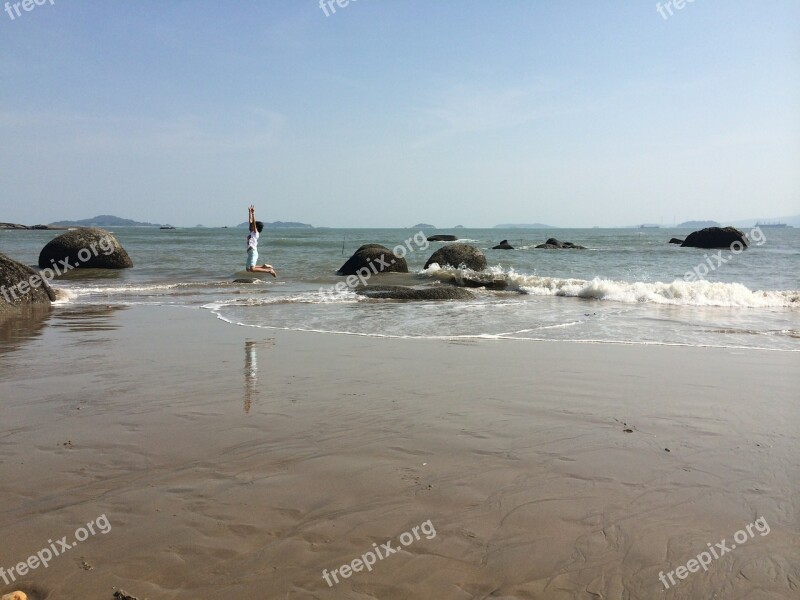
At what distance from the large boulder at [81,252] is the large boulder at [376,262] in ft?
31.2

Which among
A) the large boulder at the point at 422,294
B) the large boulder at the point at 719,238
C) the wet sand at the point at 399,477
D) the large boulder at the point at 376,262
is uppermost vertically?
the large boulder at the point at 719,238

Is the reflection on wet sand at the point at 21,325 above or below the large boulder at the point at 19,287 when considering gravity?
below

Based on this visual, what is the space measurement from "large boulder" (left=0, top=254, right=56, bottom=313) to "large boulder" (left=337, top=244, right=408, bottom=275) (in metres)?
10.6

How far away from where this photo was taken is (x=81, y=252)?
2283 centimetres

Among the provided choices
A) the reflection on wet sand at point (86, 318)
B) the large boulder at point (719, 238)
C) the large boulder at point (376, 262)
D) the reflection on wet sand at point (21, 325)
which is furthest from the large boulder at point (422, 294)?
the large boulder at point (719, 238)

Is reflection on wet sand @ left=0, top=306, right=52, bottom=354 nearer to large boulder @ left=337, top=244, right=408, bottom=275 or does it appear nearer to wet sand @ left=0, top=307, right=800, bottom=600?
wet sand @ left=0, top=307, right=800, bottom=600

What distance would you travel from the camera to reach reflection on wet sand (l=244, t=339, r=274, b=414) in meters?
5.22

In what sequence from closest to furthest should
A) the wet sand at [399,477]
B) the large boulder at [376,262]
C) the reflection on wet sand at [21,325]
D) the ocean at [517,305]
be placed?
the wet sand at [399,477] → the reflection on wet sand at [21,325] → the ocean at [517,305] → the large boulder at [376,262]

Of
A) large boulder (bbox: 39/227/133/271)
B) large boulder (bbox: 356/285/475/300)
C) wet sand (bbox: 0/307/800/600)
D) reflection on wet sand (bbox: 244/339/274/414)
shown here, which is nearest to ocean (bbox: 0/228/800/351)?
large boulder (bbox: 356/285/475/300)

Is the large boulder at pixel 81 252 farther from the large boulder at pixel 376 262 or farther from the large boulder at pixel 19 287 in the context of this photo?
the large boulder at pixel 19 287

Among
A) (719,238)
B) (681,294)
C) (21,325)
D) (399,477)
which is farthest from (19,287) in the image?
(719,238)

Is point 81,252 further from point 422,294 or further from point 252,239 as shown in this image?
point 422,294

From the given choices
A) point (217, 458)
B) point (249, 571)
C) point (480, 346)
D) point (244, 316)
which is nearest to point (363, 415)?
point (217, 458)

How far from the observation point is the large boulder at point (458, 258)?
21.7 m
